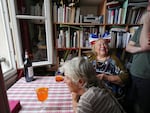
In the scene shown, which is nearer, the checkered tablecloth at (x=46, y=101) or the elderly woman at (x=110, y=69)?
the checkered tablecloth at (x=46, y=101)

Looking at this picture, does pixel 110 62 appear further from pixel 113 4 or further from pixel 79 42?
pixel 113 4

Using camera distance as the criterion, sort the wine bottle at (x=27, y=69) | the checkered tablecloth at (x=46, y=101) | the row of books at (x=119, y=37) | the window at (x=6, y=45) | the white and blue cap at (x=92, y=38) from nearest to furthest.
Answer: the checkered tablecloth at (x=46, y=101) → the wine bottle at (x=27, y=69) → the window at (x=6, y=45) → the white and blue cap at (x=92, y=38) → the row of books at (x=119, y=37)

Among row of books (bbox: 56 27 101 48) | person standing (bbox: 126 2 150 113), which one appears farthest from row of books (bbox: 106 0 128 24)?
person standing (bbox: 126 2 150 113)

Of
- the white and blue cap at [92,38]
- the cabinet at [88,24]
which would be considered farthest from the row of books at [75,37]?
the white and blue cap at [92,38]

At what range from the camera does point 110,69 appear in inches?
59.3

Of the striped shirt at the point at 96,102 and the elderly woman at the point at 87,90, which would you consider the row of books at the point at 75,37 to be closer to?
the elderly woman at the point at 87,90

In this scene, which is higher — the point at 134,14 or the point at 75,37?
the point at 134,14

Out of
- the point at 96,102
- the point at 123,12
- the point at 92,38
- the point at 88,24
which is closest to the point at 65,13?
the point at 88,24

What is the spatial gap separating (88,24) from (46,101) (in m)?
1.31

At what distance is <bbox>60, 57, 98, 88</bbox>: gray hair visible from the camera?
82 cm

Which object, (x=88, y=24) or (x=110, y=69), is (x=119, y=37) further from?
(x=110, y=69)

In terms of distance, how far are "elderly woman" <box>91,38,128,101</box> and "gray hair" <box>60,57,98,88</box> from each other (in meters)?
0.57

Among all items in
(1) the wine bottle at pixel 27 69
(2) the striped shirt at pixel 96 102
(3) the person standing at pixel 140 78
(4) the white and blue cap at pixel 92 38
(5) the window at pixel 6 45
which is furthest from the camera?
(4) the white and blue cap at pixel 92 38

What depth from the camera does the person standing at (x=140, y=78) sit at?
3.80 feet
